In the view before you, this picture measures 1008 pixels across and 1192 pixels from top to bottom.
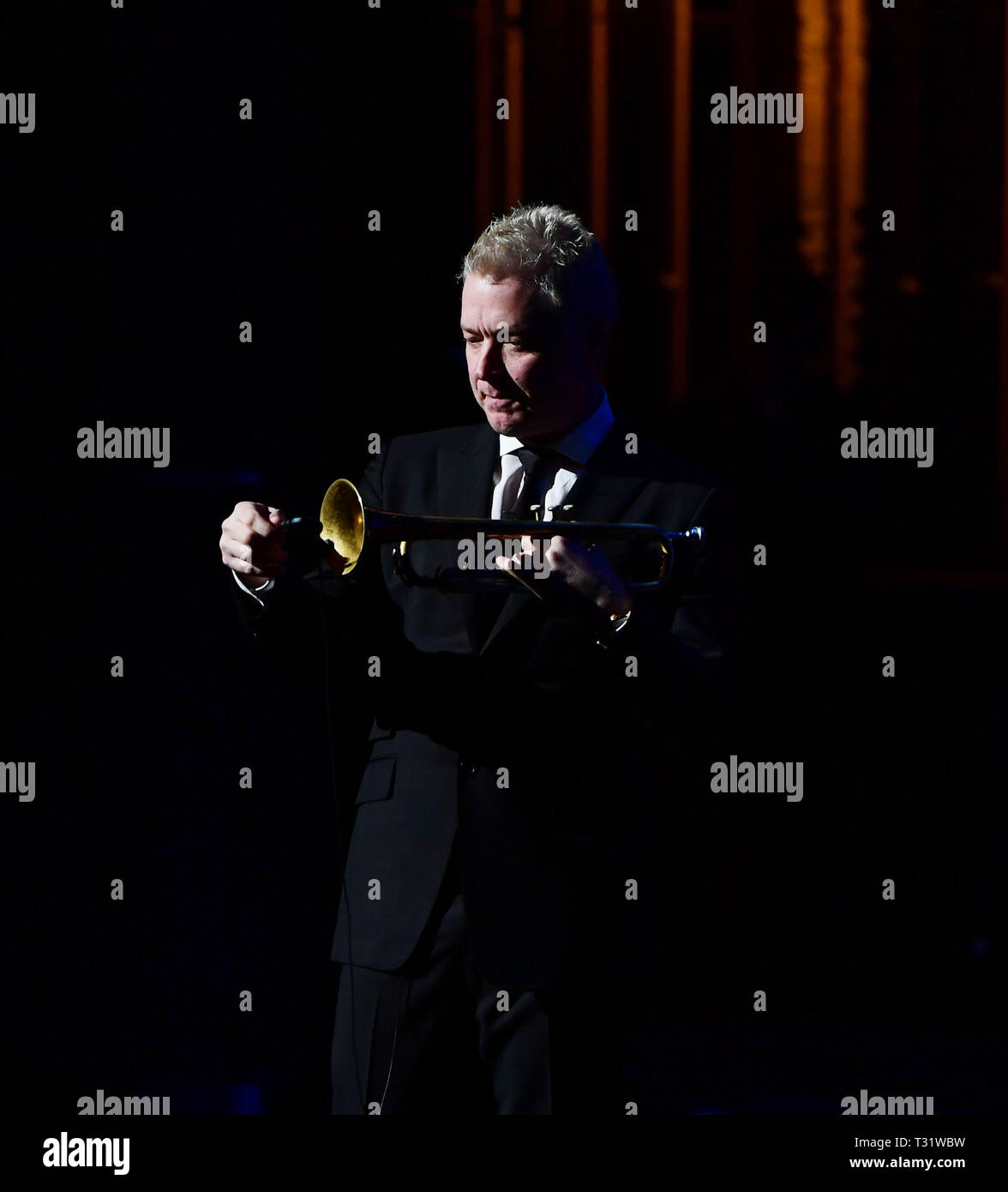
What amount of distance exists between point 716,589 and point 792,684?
6.89 feet

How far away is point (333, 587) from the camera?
2602mm

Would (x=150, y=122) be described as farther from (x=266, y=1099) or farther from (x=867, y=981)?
(x=867, y=981)

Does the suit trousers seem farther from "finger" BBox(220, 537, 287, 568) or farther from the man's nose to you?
the man's nose

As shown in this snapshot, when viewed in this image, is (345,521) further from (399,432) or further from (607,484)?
(399,432)

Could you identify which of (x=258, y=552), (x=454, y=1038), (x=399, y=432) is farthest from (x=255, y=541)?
(x=399, y=432)

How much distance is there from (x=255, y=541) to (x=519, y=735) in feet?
1.70

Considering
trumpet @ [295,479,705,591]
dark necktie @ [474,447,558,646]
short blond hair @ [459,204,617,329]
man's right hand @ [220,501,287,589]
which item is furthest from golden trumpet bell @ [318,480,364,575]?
short blond hair @ [459,204,617,329]

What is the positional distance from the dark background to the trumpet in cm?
17

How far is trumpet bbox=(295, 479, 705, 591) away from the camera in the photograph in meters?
2.42

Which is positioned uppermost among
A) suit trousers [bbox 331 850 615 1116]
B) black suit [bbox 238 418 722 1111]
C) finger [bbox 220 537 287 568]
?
finger [bbox 220 537 287 568]

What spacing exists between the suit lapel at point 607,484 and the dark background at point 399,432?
0.28m

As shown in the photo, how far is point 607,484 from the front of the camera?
2.56 m

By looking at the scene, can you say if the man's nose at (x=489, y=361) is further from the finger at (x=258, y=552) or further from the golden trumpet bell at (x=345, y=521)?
the finger at (x=258, y=552)
